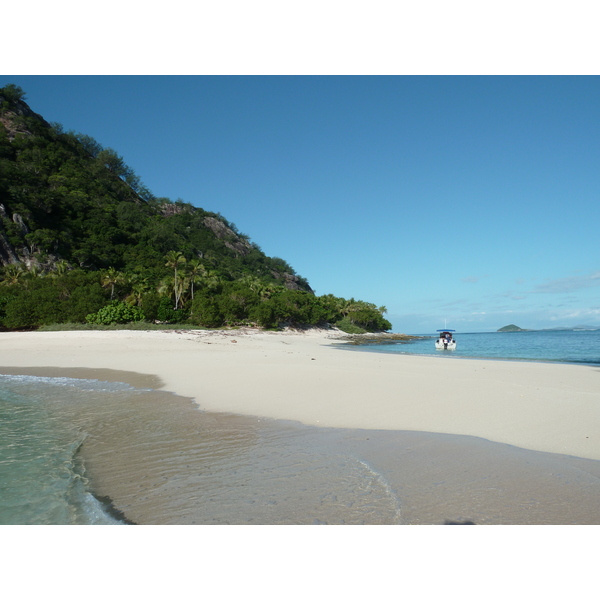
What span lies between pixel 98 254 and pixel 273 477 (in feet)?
264

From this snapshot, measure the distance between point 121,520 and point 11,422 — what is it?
5718mm

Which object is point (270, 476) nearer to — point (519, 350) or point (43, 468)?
point (43, 468)

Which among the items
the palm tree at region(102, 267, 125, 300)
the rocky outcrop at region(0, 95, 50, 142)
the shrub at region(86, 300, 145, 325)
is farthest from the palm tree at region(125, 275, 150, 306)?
the rocky outcrop at region(0, 95, 50, 142)

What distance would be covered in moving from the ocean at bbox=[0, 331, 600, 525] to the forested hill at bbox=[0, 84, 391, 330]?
40167mm

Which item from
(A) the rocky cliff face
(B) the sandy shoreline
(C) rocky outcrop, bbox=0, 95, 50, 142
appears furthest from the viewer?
(C) rocky outcrop, bbox=0, 95, 50, 142

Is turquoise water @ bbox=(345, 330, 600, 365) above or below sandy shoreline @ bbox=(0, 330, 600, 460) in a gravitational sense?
above

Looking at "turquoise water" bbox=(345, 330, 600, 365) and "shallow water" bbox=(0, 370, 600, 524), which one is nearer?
"shallow water" bbox=(0, 370, 600, 524)

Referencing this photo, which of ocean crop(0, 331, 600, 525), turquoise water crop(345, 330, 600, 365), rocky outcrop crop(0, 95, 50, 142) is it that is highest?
rocky outcrop crop(0, 95, 50, 142)

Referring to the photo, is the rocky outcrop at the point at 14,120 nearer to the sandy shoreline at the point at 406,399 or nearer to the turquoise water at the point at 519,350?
the turquoise water at the point at 519,350

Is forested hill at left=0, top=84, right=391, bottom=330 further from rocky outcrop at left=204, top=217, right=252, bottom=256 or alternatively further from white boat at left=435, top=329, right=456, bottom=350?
white boat at left=435, top=329, right=456, bottom=350

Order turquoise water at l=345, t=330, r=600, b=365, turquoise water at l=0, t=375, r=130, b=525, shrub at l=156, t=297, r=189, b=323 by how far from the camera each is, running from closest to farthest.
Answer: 1. turquoise water at l=0, t=375, r=130, b=525
2. turquoise water at l=345, t=330, r=600, b=365
3. shrub at l=156, t=297, r=189, b=323

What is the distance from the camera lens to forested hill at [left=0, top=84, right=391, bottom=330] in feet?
151

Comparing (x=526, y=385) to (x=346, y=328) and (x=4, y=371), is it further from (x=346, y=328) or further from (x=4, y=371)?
(x=346, y=328)

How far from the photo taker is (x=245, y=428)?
7.25 meters
